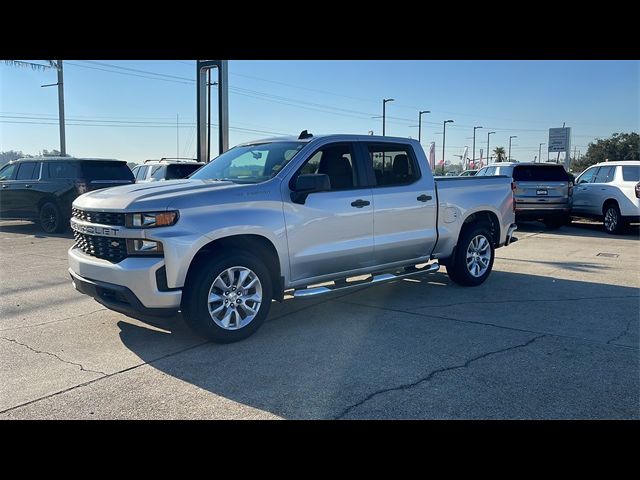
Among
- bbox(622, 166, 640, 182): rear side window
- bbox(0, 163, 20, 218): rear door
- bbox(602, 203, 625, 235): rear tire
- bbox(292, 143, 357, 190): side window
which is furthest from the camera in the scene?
bbox(0, 163, 20, 218): rear door

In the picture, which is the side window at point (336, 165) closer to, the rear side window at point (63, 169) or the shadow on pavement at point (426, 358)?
the shadow on pavement at point (426, 358)

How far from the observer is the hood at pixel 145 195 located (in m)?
4.69

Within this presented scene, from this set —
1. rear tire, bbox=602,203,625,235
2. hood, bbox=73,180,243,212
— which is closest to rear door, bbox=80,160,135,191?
hood, bbox=73,180,243,212

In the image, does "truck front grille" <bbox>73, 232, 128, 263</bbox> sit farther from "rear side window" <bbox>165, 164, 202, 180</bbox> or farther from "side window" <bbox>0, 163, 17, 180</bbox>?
"side window" <bbox>0, 163, 17, 180</bbox>

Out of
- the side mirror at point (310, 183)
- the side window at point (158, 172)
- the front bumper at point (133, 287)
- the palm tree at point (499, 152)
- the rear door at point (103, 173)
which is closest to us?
the front bumper at point (133, 287)

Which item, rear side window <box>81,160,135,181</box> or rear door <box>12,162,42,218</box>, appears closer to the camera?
rear side window <box>81,160,135,181</box>

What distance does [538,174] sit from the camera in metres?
15.0

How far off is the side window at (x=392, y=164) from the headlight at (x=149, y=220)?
2.64 meters

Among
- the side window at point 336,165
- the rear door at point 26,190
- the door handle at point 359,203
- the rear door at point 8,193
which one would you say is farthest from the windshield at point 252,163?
the rear door at point 8,193

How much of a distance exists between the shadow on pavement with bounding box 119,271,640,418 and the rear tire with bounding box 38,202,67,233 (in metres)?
9.04

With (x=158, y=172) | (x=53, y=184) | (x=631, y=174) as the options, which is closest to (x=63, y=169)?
(x=53, y=184)

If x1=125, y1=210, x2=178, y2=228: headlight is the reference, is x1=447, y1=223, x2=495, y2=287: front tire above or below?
below

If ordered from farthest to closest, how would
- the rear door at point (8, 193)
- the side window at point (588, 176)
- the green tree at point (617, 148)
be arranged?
the green tree at point (617, 148) < the side window at point (588, 176) < the rear door at point (8, 193)

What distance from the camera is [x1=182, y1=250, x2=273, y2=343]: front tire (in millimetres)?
4777
